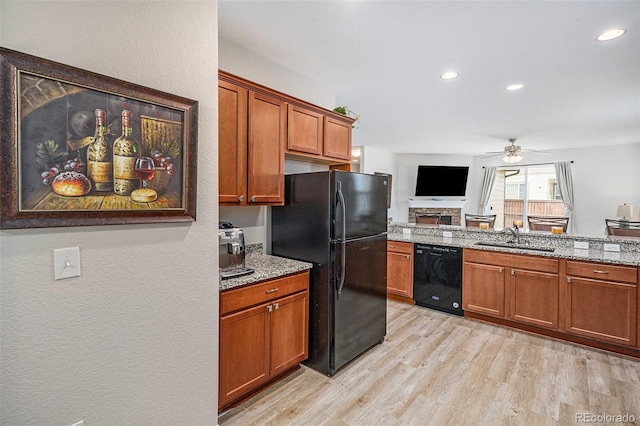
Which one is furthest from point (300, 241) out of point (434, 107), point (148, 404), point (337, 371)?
point (434, 107)

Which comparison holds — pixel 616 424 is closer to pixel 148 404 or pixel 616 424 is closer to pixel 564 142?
pixel 148 404

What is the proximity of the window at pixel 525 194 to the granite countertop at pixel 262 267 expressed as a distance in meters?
7.71

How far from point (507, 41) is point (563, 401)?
2.66m

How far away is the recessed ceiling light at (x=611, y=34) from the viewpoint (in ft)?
7.50

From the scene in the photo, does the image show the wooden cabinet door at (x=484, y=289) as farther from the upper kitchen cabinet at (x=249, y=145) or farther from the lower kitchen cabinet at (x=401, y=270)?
the upper kitchen cabinet at (x=249, y=145)

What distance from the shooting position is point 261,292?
2.17 m

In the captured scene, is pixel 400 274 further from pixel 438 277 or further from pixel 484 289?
pixel 484 289

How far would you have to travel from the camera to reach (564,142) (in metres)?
6.65

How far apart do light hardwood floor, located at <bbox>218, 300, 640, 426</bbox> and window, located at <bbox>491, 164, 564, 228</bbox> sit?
19.3 ft

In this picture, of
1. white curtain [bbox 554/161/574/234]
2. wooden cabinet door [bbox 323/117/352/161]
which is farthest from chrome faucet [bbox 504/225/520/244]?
white curtain [bbox 554/161/574/234]

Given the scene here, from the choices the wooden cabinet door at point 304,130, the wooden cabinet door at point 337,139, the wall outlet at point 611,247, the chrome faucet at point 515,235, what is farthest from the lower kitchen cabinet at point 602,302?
the wooden cabinet door at point 304,130

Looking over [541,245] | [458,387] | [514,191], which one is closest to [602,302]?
[541,245]

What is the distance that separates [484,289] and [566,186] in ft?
18.6

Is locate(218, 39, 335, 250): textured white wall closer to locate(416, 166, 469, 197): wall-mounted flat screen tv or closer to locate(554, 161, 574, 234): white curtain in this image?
locate(416, 166, 469, 197): wall-mounted flat screen tv
